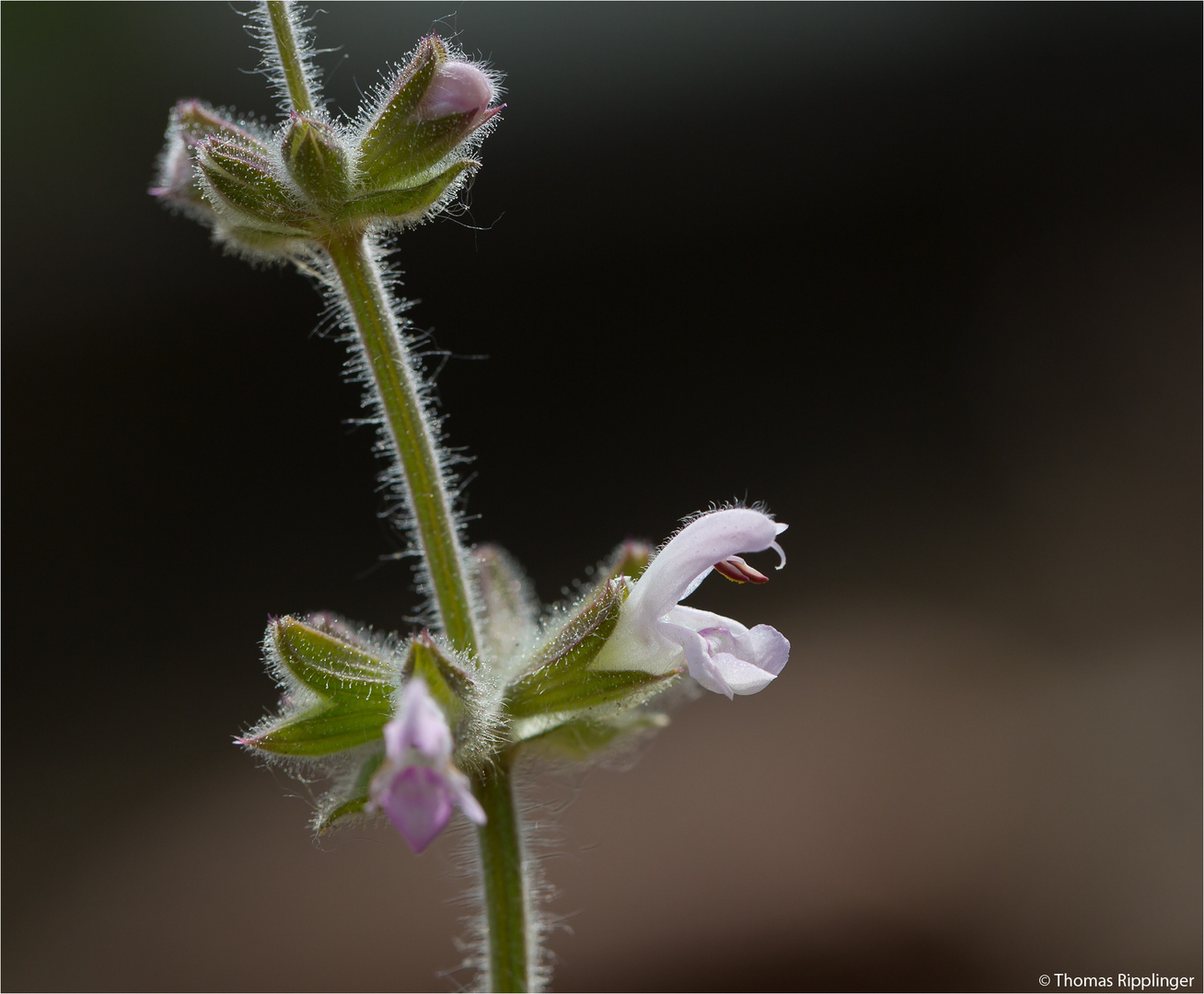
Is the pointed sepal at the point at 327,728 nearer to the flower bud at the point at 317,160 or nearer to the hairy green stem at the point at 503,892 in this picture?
the hairy green stem at the point at 503,892

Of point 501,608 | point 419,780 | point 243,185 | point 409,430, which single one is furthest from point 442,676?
point 243,185

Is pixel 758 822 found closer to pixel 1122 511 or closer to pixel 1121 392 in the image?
pixel 1122 511

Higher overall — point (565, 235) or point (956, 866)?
point (565, 235)

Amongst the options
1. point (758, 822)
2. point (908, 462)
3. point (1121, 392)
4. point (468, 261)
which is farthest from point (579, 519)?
point (1121, 392)

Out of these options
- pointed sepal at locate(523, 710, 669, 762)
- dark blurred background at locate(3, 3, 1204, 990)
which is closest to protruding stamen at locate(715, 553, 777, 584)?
pointed sepal at locate(523, 710, 669, 762)

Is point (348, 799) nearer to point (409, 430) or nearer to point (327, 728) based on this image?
point (327, 728)

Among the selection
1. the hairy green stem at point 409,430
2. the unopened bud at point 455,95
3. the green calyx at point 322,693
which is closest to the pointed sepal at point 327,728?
the green calyx at point 322,693
